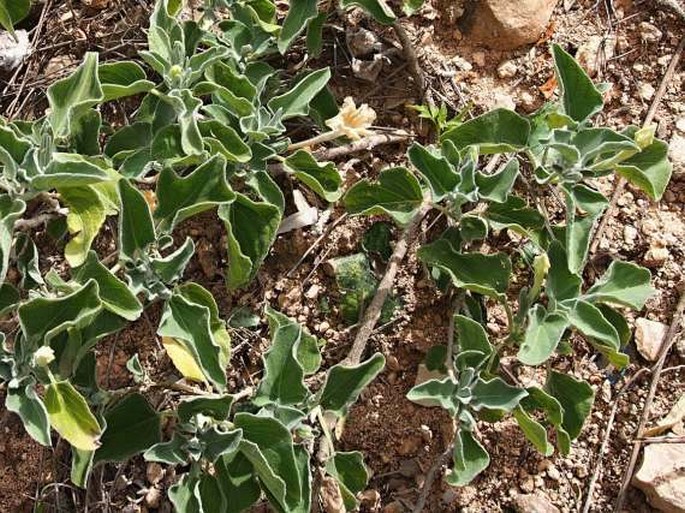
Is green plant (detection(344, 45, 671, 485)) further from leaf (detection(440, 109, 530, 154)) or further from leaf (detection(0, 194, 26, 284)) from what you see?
leaf (detection(0, 194, 26, 284))

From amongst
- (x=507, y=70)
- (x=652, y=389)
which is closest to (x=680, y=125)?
(x=507, y=70)

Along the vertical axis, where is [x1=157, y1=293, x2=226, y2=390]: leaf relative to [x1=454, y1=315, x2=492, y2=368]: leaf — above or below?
above

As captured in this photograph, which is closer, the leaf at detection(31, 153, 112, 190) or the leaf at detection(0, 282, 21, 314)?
the leaf at detection(31, 153, 112, 190)

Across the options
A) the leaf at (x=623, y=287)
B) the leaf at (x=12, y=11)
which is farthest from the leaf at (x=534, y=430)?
the leaf at (x=12, y=11)

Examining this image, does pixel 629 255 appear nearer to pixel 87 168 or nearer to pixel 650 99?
pixel 650 99

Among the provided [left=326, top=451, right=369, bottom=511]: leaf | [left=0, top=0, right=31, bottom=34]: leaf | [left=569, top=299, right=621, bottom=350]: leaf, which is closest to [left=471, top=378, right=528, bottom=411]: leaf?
[left=569, top=299, right=621, bottom=350]: leaf

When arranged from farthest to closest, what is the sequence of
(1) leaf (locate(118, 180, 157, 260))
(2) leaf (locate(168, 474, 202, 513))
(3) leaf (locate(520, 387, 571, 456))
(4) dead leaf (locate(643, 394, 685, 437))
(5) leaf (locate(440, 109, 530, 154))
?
(4) dead leaf (locate(643, 394, 685, 437)) → (5) leaf (locate(440, 109, 530, 154)) → (3) leaf (locate(520, 387, 571, 456)) → (2) leaf (locate(168, 474, 202, 513)) → (1) leaf (locate(118, 180, 157, 260))

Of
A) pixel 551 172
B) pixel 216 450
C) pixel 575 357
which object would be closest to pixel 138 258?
pixel 216 450
